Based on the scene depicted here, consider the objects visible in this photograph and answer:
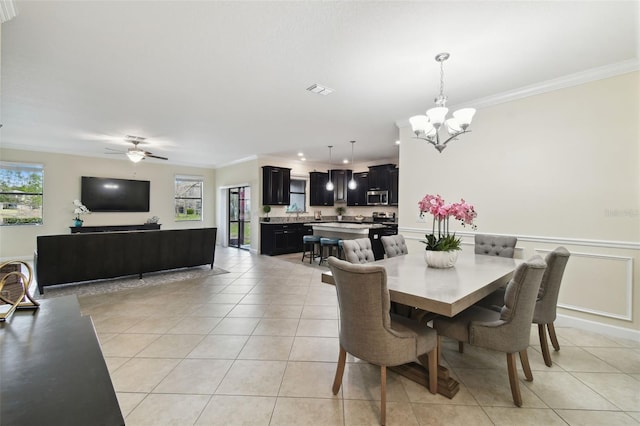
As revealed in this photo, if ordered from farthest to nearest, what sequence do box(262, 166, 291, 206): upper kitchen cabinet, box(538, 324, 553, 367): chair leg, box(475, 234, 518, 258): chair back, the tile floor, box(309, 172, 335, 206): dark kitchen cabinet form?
box(309, 172, 335, 206): dark kitchen cabinet, box(262, 166, 291, 206): upper kitchen cabinet, box(475, 234, 518, 258): chair back, box(538, 324, 553, 367): chair leg, the tile floor

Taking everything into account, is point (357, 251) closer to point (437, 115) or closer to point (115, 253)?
point (437, 115)

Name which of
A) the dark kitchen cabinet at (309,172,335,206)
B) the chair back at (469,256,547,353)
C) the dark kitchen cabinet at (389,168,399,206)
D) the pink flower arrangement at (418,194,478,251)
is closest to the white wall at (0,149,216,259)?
the dark kitchen cabinet at (309,172,335,206)

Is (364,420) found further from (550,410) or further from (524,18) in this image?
(524,18)

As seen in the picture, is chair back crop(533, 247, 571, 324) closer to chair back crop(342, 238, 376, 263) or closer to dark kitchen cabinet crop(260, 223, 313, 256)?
chair back crop(342, 238, 376, 263)

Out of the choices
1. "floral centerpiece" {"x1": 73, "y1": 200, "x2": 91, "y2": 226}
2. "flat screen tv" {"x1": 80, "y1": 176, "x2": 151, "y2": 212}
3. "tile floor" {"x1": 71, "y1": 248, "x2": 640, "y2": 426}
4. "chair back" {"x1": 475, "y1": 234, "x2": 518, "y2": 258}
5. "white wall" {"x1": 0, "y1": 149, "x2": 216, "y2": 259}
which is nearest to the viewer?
"tile floor" {"x1": 71, "y1": 248, "x2": 640, "y2": 426}

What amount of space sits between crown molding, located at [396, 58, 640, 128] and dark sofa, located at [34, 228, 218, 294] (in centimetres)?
531

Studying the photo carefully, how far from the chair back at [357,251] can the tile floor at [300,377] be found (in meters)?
0.85

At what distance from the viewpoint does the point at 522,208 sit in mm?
3533

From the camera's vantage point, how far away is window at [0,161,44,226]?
21.2 ft

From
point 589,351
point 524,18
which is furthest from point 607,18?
point 589,351

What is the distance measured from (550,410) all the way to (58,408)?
2.63 meters

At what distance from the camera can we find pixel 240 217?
29.8 ft

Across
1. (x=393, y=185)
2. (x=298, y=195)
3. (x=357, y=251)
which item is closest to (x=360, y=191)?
(x=393, y=185)

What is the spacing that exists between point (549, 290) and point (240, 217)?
817 centimetres
